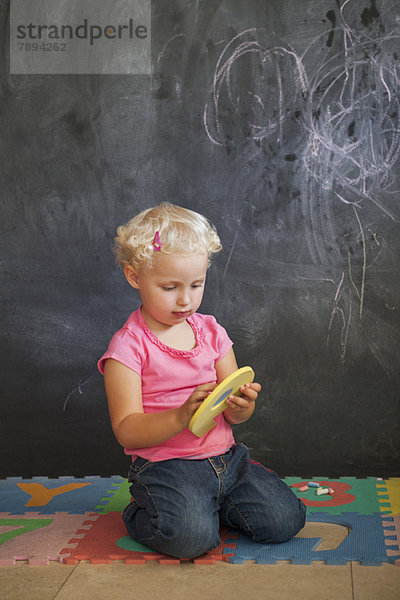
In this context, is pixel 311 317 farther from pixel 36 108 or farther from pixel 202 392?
pixel 36 108

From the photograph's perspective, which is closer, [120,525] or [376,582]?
[376,582]

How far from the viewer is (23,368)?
219 cm

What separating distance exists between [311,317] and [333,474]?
46 centimetres

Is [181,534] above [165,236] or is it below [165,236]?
below

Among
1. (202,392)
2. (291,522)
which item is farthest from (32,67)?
(291,522)

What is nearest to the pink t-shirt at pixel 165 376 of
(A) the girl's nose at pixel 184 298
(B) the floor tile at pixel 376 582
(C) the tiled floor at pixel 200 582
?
(A) the girl's nose at pixel 184 298

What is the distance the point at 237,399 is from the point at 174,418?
0.44 ft

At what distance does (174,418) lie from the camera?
58.6 inches

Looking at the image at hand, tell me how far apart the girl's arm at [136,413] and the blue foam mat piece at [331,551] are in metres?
0.29

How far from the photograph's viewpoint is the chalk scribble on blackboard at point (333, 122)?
6.84 ft

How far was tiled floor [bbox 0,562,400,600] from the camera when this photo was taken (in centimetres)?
133

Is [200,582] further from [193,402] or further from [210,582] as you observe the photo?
[193,402]

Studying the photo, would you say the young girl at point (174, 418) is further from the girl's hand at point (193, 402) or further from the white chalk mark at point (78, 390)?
the white chalk mark at point (78, 390)

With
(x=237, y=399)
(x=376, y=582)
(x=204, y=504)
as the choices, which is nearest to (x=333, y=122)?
(x=237, y=399)
